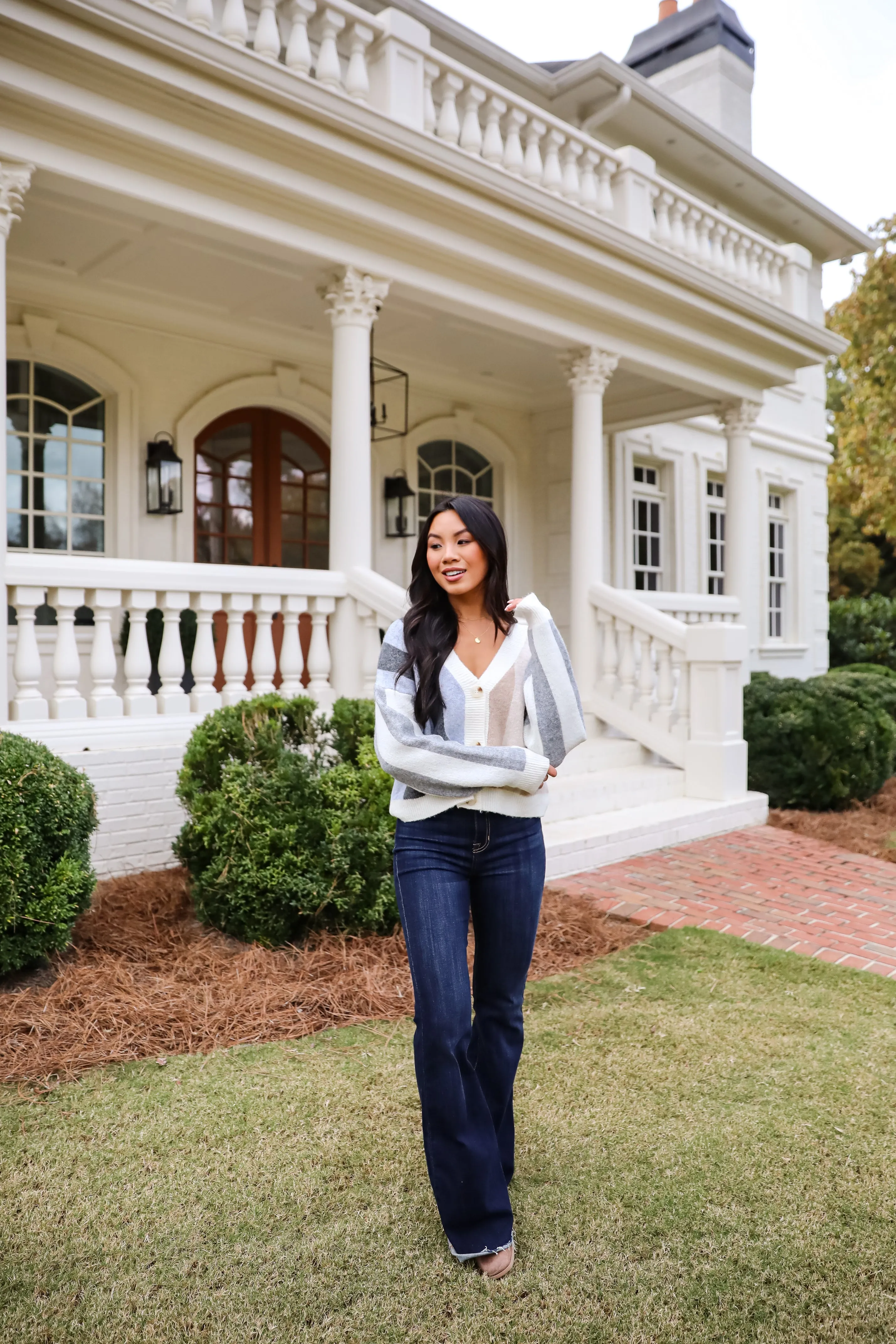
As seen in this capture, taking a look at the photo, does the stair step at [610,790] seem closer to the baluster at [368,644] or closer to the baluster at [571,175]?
the baluster at [368,644]

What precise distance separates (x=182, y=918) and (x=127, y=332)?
18.6 feet

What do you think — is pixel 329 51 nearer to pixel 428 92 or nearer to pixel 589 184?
pixel 428 92

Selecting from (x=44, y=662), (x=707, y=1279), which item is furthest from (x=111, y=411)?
(x=707, y=1279)

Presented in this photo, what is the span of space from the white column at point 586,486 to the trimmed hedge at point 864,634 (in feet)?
33.5

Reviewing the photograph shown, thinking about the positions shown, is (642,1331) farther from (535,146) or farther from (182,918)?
(535,146)

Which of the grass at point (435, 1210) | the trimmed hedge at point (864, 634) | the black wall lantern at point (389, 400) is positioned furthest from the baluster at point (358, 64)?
the trimmed hedge at point (864, 634)

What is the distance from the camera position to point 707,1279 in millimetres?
2400

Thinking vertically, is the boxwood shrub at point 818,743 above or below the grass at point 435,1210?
above

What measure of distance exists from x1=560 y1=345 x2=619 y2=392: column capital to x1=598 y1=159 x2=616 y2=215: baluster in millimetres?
1200

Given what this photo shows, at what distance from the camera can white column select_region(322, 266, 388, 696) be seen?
7117 mm

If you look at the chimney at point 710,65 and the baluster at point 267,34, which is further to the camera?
the chimney at point 710,65

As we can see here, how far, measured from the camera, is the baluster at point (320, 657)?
267 inches

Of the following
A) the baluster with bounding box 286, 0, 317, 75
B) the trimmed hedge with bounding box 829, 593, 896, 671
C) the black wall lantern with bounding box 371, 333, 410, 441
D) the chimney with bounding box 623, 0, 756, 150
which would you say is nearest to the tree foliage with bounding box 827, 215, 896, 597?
the trimmed hedge with bounding box 829, 593, 896, 671

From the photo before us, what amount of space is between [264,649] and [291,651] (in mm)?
248
